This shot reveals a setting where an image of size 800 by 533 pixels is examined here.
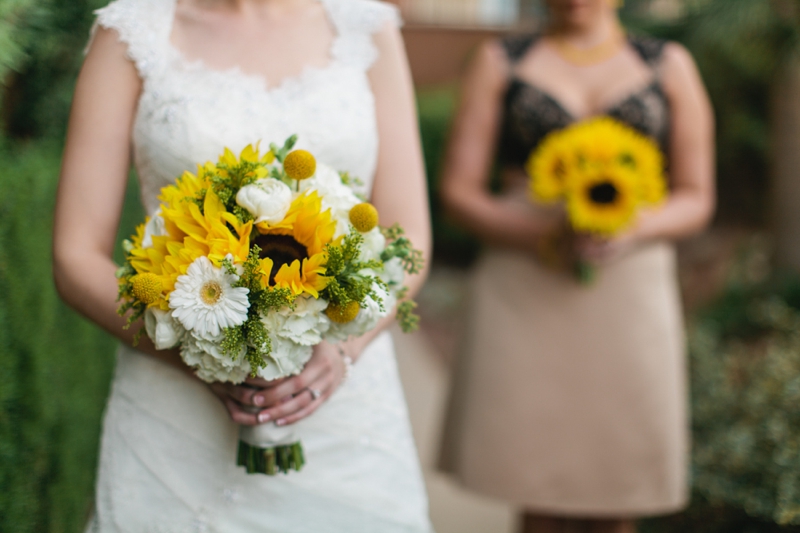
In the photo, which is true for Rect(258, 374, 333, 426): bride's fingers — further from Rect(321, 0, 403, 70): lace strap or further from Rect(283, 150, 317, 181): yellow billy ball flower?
Rect(321, 0, 403, 70): lace strap

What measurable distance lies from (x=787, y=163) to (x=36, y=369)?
20.2 ft

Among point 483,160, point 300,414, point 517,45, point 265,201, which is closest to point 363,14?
point 265,201

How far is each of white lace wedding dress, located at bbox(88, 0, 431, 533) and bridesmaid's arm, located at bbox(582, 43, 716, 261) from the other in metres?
1.66

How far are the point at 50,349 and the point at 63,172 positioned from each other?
4.45ft

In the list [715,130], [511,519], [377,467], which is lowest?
[715,130]

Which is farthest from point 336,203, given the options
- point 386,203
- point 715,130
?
point 715,130

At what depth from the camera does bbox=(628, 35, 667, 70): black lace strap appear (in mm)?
3400

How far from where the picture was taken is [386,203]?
86.0 inches

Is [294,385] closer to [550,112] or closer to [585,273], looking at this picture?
[585,273]

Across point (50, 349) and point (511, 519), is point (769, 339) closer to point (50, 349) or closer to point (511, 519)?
point (511, 519)

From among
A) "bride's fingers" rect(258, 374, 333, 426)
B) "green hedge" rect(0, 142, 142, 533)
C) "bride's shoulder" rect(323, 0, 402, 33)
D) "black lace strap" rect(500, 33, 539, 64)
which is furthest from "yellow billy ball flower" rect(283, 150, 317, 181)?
"black lace strap" rect(500, 33, 539, 64)

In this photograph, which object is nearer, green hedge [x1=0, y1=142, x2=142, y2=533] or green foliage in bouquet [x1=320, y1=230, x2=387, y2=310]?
green foliage in bouquet [x1=320, y1=230, x2=387, y2=310]

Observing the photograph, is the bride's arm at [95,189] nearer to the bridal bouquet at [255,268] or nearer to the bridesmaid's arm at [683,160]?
the bridal bouquet at [255,268]

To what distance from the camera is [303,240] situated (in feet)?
5.08
